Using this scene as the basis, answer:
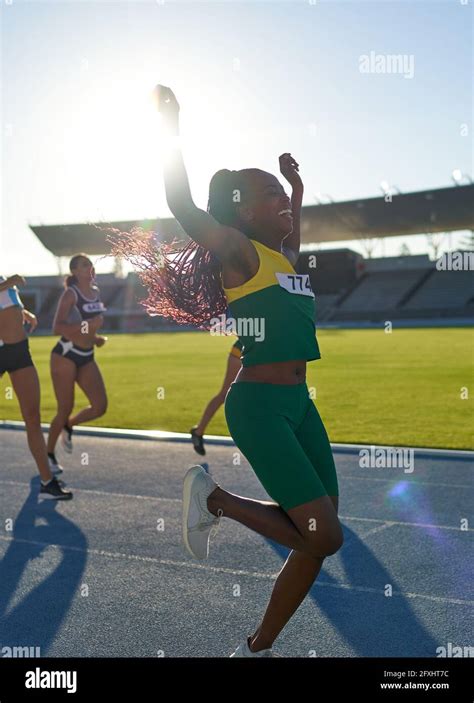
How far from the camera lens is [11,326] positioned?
6480 millimetres

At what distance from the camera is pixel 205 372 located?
21.4 meters

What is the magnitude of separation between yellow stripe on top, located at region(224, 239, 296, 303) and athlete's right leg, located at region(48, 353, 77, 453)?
4793 mm

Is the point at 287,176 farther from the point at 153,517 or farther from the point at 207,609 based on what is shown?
the point at 153,517

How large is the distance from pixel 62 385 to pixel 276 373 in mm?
4922

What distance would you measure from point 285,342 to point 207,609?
5.38 ft

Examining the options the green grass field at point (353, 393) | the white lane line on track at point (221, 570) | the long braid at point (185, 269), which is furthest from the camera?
the green grass field at point (353, 393)

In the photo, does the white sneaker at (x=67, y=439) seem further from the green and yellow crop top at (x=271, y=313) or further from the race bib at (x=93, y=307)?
the green and yellow crop top at (x=271, y=313)

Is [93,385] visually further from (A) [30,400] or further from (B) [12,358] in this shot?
(B) [12,358]

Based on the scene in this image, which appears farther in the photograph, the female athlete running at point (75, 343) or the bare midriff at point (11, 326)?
the female athlete running at point (75, 343)

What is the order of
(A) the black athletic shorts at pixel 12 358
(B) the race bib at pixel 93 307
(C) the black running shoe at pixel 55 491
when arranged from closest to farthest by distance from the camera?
(A) the black athletic shorts at pixel 12 358 → (C) the black running shoe at pixel 55 491 → (B) the race bib at pixel 93 307

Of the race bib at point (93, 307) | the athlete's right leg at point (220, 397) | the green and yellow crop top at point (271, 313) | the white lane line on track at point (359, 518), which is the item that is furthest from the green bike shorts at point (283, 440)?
the race bib at point (93, 307)

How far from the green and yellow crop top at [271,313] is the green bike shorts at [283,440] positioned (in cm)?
14

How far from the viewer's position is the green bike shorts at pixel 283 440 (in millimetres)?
3135
